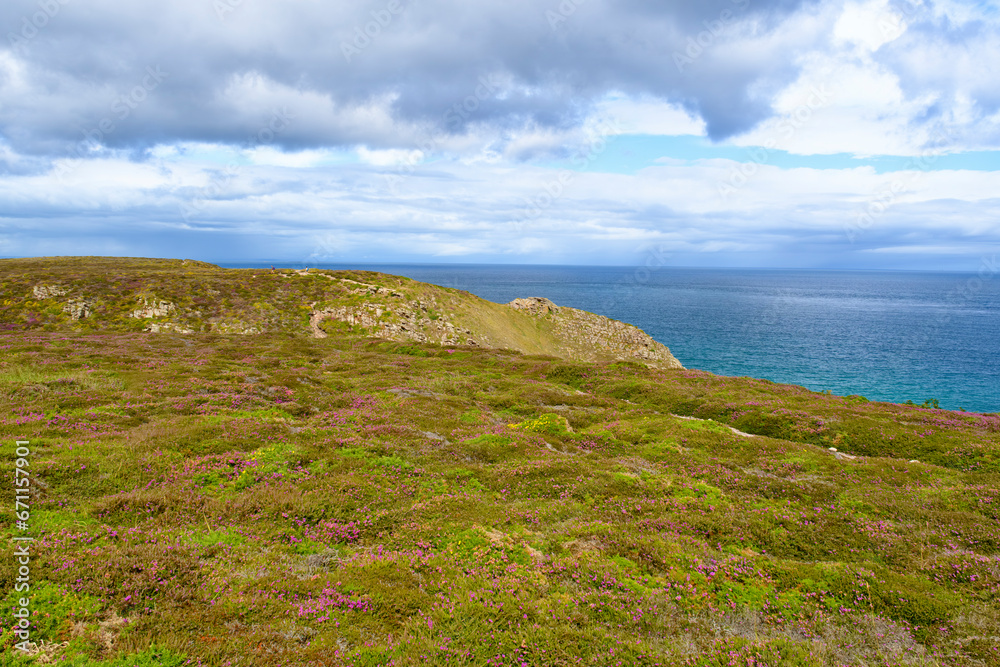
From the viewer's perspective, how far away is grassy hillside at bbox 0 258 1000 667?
26.3ft

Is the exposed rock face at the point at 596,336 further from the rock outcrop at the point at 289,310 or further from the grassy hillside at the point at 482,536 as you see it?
the grassy hillside at the point at 482,536

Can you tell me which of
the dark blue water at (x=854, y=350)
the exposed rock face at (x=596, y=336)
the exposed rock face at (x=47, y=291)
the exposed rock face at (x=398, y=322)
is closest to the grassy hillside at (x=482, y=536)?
the exposed rock face at (x=398, y=322)

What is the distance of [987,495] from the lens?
1383 centimetres

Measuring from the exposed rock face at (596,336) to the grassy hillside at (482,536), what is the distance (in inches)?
2527

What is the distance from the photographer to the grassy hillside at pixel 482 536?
8023mm

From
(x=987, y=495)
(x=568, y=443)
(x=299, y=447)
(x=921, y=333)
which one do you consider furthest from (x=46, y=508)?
(x=921, y=333)

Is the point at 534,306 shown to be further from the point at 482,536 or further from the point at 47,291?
the point at 482,536

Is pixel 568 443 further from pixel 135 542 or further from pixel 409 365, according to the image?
pixel 409 365

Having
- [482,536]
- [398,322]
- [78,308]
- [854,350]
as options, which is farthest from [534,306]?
[482,536]

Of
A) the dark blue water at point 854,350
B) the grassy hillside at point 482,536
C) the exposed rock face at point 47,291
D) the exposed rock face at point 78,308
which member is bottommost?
the dark blue water at point 854,350

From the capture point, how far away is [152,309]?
197 ft

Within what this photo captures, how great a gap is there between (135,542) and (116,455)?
19.3 ft

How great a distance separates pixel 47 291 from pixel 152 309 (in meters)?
16.8

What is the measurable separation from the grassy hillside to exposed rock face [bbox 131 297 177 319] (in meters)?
41.6
